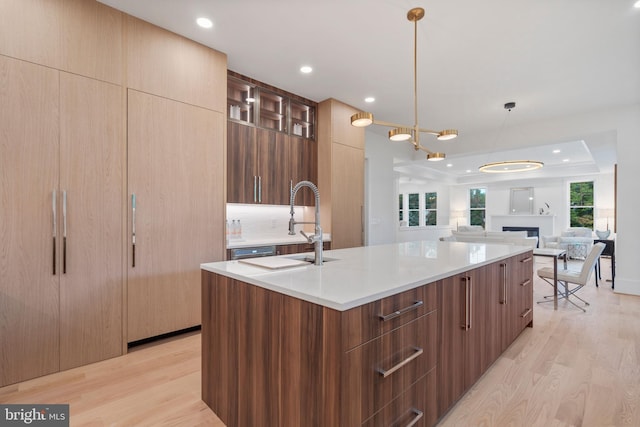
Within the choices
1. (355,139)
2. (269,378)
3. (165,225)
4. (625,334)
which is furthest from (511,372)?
(355,139)

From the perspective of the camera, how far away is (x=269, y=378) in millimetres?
1232

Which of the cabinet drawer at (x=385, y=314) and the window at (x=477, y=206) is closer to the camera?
the cabinet drawer at (x=385, y=314)

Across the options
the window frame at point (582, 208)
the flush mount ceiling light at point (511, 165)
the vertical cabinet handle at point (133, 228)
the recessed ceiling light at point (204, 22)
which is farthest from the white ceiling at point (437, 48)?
the window frame at point (582, 208)

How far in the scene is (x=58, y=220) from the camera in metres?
2.10

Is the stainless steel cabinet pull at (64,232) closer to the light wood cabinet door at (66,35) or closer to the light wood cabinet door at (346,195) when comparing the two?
the light wood cabinet door at (66,35)

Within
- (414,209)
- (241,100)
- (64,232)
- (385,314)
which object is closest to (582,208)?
(414,209)

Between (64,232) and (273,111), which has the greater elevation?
(273,111)

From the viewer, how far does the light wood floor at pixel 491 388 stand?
1.67 meters

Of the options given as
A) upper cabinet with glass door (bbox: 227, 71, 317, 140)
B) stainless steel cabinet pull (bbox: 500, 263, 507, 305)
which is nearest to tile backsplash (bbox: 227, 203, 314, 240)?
upper cabinet with glass door (bbox: 227, 71, 317, 140)

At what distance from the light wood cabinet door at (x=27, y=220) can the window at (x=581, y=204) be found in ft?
40.1

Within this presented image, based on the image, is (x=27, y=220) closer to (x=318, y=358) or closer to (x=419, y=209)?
(x=318, y=358)

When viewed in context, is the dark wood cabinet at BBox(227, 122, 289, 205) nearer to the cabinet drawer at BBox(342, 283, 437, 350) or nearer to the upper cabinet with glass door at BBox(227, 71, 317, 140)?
the upper cabinet with glass door at BBox(227, 71, 317, 140)

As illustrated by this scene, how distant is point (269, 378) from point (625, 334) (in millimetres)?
3604

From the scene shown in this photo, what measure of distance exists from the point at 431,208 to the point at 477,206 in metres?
1.74
